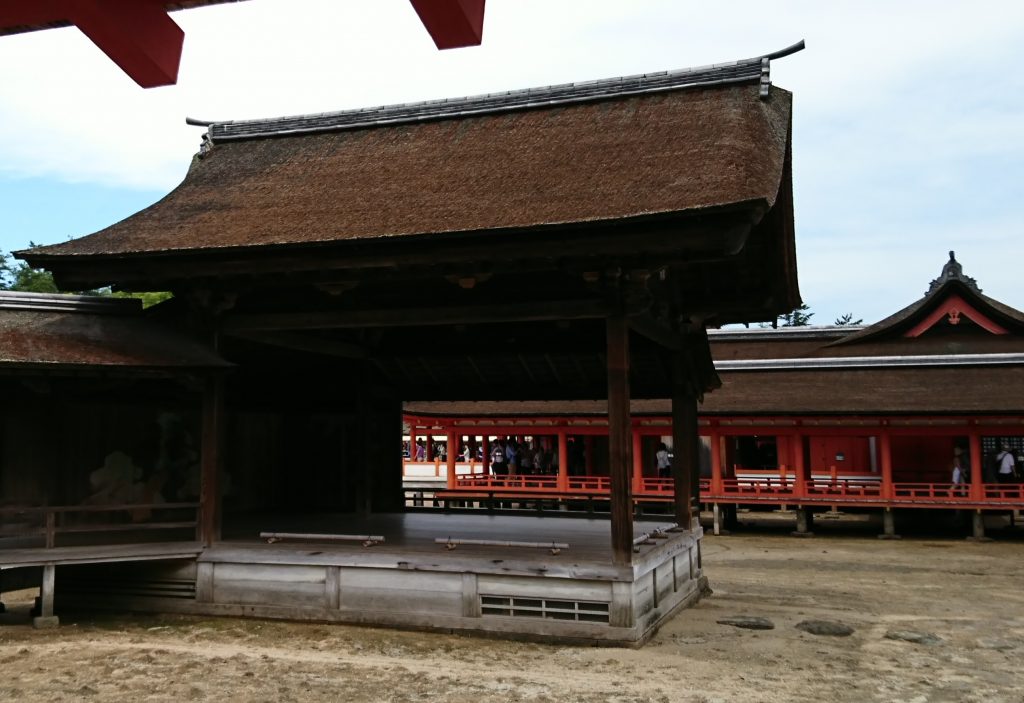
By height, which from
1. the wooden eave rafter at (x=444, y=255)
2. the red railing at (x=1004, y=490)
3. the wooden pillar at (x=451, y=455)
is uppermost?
the wooden eave rafter at (x=444, y=255)

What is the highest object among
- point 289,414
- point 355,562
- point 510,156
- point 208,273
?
point 510,156

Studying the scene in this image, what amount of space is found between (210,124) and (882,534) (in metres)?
18.2

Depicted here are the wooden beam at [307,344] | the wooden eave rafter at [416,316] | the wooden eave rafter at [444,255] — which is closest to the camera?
the wooden eave rafter at [444,255]

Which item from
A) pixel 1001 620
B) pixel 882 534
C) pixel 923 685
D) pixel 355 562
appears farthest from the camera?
pixel 882 534

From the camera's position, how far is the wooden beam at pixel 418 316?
10367 mm

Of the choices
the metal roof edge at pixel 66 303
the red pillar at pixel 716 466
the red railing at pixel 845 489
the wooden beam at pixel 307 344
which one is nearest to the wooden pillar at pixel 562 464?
the red pillar at pixel 716 466

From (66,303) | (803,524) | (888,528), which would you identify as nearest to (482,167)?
(66,303)

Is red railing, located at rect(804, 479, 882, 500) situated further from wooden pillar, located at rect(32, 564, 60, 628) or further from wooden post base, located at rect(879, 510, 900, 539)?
wooden pillar, located at rect(32, 564, 60, 628)

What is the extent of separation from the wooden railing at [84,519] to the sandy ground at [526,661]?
42.6 inches

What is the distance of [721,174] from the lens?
960 cm

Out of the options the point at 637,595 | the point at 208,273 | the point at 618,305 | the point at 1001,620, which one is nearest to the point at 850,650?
the point at 637,595

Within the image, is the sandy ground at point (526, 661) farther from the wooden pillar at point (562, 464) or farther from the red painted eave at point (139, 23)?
the wooden pillar at point (562, 464)

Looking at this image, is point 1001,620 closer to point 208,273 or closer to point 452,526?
point 452,526

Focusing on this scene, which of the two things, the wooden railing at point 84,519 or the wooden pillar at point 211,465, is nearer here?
the wooden railing at point 84,519
